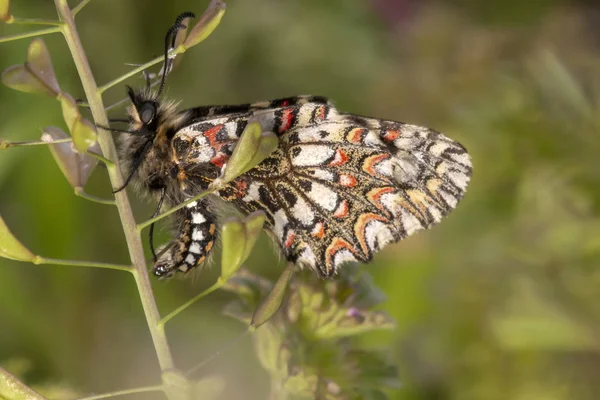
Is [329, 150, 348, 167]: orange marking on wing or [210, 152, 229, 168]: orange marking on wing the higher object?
[210, 152, 229, 168]: orange marking on wing

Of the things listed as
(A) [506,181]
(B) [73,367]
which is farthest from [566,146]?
(B) [73,367]

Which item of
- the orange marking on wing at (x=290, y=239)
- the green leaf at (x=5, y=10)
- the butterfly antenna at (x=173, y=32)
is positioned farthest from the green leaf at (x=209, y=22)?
the orange marking on wing at (x=290, y=239)

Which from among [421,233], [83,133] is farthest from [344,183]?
[421,233]

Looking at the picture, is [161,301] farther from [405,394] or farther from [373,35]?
[373,35]

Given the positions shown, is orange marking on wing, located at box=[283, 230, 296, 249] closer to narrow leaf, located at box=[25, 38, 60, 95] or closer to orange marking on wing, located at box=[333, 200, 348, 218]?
orange marking on wing, located at box=[333, 200, 348, 218]

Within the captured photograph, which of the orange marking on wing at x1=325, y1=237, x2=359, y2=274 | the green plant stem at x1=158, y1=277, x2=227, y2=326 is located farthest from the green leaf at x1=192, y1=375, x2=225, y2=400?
the orange marking on wing at x1=325, y1=237, x2=359, y2=274
